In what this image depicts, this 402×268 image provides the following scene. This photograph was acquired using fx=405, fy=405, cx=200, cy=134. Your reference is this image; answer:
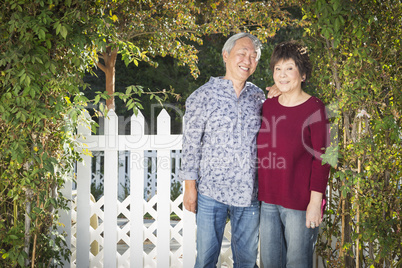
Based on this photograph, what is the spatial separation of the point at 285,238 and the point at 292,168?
0.42 meters

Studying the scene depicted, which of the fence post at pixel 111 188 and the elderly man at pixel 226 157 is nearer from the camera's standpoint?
the elderly man at pixel 226 157

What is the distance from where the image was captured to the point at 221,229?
8.10ft

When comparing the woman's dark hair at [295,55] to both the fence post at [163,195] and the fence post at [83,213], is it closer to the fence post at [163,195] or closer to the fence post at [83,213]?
the fence post at [163,195]

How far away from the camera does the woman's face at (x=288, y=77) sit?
2285mm

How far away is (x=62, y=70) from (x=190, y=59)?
4625mm

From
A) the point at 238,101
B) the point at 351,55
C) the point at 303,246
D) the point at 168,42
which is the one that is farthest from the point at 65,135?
the point at 168,42

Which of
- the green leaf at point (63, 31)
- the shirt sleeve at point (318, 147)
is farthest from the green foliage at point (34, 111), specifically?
the shirt sleeve at point (318, 147)

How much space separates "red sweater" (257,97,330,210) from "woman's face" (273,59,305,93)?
0.11 m

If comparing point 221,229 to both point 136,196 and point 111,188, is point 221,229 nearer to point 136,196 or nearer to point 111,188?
point 136,196

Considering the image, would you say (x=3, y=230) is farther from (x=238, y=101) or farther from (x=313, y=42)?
(x=313, y=42)

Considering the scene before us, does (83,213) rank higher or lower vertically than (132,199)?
lower

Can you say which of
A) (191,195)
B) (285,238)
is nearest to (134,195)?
(191,195)

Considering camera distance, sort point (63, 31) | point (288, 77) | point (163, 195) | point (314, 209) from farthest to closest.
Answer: point (163, 195)
point (63, 31)
point (288, 77)
point (314, 209)

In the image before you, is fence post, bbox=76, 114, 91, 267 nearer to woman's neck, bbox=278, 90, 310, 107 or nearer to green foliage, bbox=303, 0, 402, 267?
woman's neck, bbox=278, 90, 310, 107
